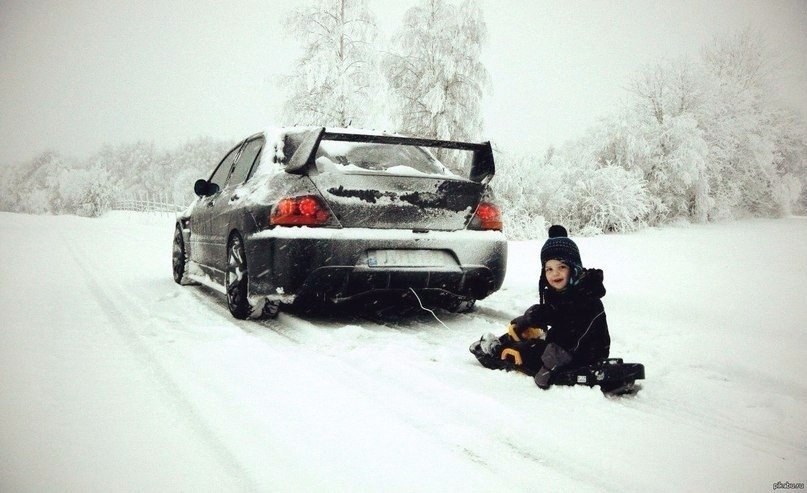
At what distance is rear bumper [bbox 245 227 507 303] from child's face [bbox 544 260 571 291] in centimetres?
108

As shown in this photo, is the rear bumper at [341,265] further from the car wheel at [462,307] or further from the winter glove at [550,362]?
the winter glove at [550,362]

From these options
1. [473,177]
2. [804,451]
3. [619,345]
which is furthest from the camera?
[473,177]

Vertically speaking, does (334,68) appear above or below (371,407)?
above

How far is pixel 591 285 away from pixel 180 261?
5158 millimetres

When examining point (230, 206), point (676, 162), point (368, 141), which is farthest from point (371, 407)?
point (676, 162)

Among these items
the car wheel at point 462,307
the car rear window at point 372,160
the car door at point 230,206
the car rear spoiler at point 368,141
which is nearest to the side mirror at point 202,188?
A: the car door at point 230,206

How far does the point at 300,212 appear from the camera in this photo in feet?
11.2

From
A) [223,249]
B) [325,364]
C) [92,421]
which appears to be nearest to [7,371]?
[92,421]

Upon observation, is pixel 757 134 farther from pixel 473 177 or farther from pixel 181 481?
pixel 181 481

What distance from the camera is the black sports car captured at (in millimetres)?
3410

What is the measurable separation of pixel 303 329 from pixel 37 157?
10150 centimetres

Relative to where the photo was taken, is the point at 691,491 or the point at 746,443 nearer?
the point at 691,491

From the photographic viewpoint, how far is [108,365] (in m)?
2.65

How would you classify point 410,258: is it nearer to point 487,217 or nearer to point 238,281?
point 487,217
